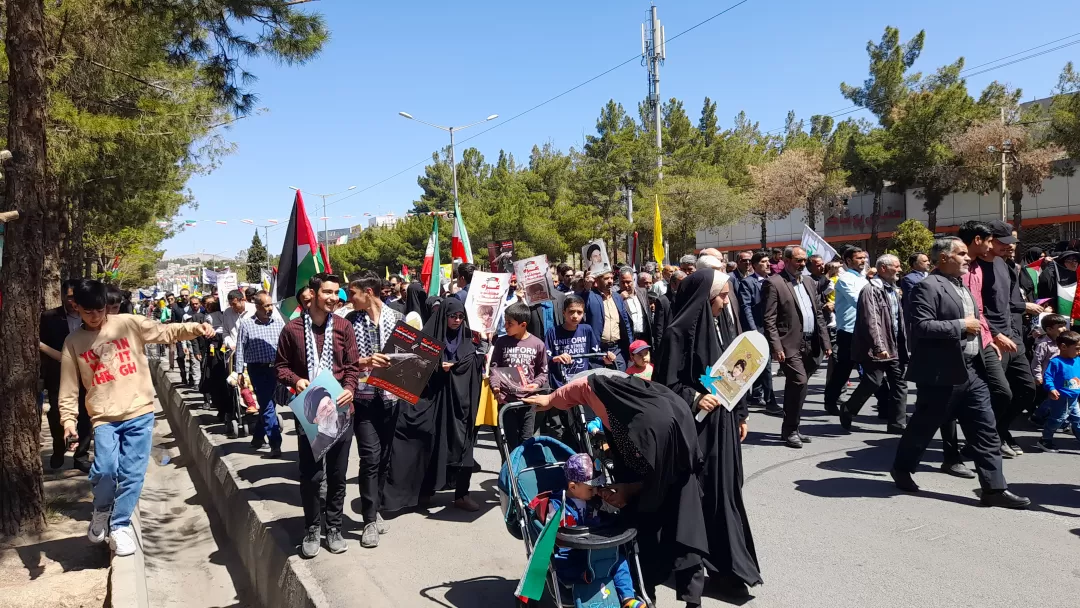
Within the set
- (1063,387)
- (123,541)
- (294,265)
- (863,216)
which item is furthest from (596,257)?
(863,216)

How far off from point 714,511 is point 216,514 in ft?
17.4

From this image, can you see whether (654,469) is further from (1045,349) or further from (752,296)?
(752,296)

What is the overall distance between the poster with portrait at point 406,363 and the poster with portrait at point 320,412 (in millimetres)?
285

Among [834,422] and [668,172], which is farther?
[668,172]

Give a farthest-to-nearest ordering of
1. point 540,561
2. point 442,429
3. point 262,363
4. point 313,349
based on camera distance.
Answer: point 262,363, point 442,429, point 313,349, point 540,561

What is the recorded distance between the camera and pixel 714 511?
413 cm

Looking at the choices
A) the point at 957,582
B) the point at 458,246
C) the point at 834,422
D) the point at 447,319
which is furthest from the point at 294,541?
the point at 458,246

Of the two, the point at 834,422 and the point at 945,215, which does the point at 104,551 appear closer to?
the point at 834,422

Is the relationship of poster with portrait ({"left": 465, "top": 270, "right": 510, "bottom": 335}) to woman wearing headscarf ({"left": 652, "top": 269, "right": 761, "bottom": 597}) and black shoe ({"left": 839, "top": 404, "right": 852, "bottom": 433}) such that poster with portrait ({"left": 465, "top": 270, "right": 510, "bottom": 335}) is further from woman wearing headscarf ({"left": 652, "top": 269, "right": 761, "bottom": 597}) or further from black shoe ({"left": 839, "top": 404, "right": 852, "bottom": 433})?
black shoe ({"left": 839, "top": 404, "right": 852, "bottom": 433})

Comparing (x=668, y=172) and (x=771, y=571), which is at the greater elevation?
(x=668, y=172)

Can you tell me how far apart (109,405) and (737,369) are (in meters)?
4.04

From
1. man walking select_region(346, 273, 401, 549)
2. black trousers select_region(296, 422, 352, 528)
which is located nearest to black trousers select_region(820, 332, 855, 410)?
man walking select_region(346, 273, 401, 549)

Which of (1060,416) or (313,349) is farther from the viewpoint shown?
(1060,416)

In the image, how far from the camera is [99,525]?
5152 mm
